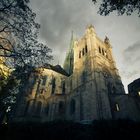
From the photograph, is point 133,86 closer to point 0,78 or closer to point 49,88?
point 49,88

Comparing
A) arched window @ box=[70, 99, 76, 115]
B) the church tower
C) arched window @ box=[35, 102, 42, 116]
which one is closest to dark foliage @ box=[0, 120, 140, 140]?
the church tower

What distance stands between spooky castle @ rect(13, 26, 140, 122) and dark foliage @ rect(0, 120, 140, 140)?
9.93m

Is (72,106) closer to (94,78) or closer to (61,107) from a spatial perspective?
(61,107)

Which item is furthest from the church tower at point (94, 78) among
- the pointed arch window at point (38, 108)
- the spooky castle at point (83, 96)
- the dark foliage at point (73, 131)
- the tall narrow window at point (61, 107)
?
the dark foliage at point (73, 131)

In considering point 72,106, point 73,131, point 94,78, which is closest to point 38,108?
point 72,106

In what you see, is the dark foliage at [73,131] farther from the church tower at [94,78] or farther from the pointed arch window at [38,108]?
the pointed arch window at [38,108]

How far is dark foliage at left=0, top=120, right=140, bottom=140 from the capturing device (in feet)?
43.5

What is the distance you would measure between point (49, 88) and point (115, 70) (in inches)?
651

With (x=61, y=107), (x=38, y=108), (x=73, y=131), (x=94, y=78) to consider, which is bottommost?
(x=73, y=131)

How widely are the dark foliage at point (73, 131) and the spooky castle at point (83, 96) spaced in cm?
993

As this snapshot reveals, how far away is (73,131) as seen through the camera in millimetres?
13953

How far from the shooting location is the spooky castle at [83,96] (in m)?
27.1

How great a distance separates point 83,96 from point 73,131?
1666 centimetres

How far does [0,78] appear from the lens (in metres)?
15.1
